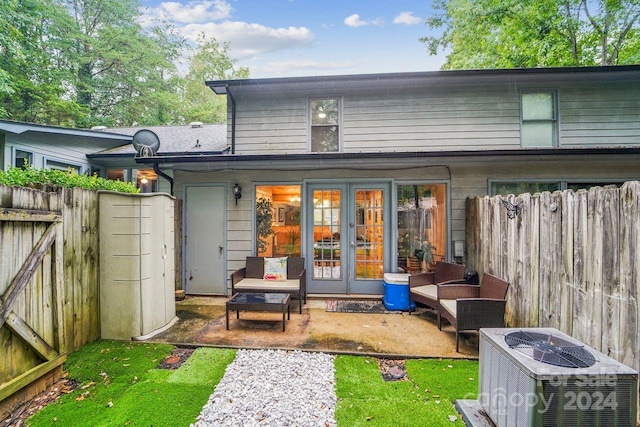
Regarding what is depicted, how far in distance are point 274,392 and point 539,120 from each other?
730 cm

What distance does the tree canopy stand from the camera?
11.2 meters

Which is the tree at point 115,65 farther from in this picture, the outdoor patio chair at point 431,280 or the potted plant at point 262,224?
the outdoor patio chair at point 431,280

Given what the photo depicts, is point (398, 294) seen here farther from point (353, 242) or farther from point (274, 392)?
point (274, 392)

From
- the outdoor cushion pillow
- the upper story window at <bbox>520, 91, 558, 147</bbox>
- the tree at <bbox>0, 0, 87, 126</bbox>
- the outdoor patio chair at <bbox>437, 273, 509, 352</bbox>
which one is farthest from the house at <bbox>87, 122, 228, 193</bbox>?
the upper story window at <bbox>520, 91, 558, 147</bbox>

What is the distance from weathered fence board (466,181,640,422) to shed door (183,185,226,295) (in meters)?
5.17

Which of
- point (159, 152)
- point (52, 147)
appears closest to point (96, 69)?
point (52, 147)

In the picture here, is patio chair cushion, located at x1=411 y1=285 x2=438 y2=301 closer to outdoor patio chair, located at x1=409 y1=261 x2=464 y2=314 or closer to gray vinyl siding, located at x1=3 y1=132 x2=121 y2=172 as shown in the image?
outdoor patio chair, located at x1=409 y1=261 x2=464 y2=314

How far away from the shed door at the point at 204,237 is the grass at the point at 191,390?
90.5 inches

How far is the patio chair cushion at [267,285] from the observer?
4613mm

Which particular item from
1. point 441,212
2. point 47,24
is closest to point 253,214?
point 441,212

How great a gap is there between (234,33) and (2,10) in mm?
10940

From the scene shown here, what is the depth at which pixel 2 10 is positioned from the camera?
8.45 meters

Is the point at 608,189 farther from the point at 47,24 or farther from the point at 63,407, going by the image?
the point at 47,24

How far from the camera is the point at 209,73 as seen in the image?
19188 millimetres
